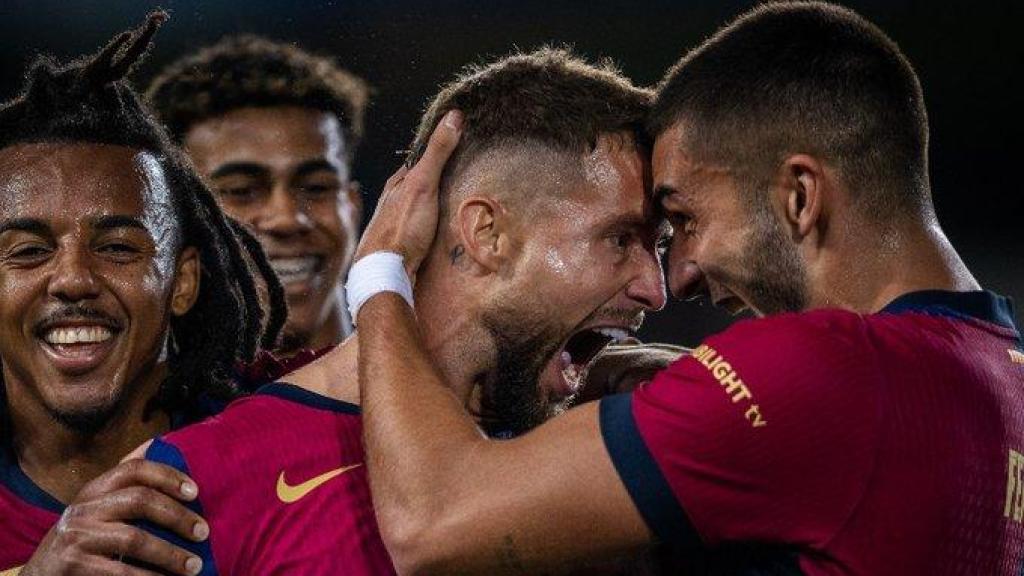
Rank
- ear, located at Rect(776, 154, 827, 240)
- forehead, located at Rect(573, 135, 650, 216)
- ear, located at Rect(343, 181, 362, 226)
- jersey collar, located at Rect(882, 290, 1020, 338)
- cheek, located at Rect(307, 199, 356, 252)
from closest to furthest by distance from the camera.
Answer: jersey collar, located at Rect(882, 290, 1020, 338) → ear, located at Rect(776, 154, 827, 240) → forehead, located at Rect(573, 135, 650, 216) → cheek, located at Rect(307, 199, 356, 252) → ear, located at Rect(343, 181, 362, 226)

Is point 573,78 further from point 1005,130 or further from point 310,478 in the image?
point 1005,130

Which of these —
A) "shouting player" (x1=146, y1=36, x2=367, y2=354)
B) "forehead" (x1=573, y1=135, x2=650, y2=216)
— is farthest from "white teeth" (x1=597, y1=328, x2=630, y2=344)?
"shouting player" (x1=146, y1=36, x2=367, y2=354)

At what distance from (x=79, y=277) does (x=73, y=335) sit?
0.13 m

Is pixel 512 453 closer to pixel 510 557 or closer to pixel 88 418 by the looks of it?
pixel 510 557

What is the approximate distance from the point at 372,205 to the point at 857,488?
4.46 metres

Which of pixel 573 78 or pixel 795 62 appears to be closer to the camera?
pixel 795 62

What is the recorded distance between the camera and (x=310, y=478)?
6.95 ft

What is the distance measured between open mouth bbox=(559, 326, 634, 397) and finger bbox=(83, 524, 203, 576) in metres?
0.83

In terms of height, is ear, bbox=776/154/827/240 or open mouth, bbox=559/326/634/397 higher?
ear, bbox=776/154/827/240

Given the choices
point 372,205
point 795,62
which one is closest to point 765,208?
point 795,62

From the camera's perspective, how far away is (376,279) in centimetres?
228

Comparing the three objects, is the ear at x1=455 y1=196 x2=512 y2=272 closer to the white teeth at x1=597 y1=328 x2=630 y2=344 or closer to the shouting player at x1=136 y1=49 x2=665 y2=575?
the shouting player at x1=136 y1=49 x2=665 y2=575

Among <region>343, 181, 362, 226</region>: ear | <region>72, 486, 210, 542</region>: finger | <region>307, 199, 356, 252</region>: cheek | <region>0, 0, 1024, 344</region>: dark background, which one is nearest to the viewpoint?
<region>72, 486, 210, 542</region>: finger

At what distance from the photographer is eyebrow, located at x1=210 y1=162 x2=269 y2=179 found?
14.0 feet
